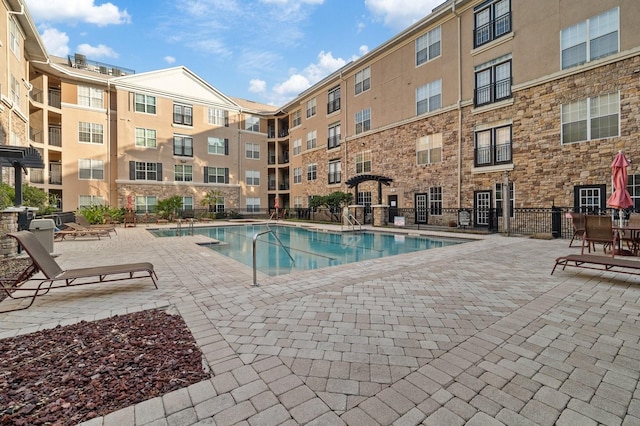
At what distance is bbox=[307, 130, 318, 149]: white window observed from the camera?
29.3 m

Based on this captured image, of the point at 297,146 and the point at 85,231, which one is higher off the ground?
the point at 297,146

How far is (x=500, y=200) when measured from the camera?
1572 centimetres

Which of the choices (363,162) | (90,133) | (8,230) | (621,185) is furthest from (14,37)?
(621,185)

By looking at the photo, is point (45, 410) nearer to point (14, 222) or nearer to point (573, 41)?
point (14, 222)

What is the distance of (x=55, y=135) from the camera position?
24047 millimetres

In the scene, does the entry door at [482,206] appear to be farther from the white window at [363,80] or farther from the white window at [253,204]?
the white window at [253,204]

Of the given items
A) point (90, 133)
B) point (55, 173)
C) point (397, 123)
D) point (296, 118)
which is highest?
point (296, 118)

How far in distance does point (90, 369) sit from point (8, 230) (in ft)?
24.8

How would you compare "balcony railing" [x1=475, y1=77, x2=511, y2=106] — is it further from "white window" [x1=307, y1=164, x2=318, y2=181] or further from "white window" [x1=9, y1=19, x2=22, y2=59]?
"white window" [x1=9, y1=19, x2=22, y2=59]

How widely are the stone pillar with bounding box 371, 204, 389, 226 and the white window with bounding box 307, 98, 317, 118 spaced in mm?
14663

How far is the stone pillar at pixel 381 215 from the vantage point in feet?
62.0

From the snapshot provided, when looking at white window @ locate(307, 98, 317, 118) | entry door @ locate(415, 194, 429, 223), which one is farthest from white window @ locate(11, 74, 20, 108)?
entry door @ locate(415, 194, 429, 223)

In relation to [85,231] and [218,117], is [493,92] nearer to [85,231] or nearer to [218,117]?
[85,231]

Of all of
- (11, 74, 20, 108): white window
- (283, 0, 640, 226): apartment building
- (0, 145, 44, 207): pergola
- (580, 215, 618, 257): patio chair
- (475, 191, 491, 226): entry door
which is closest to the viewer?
(580, 215, 618, 257): patio chair
